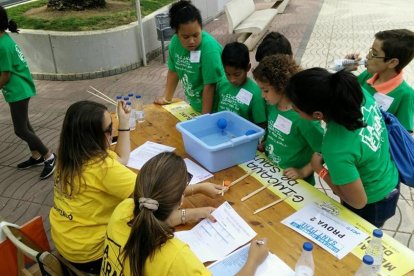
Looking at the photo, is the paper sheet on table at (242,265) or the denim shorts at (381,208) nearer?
the paper sheet on table at (242,265)

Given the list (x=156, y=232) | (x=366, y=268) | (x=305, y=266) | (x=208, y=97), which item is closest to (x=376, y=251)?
(x=366, y=268)

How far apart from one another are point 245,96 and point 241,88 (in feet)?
0.25

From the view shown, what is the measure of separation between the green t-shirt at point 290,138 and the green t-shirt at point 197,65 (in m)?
0.61

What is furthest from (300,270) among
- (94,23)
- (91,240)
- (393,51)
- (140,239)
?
(94,23)

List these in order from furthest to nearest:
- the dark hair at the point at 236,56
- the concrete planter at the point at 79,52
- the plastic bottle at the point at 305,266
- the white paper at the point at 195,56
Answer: the concrete planter at the point at 79,52, the white paper at the point at 195,56, the dark hair at the point at 236,56, the plastic bottle at the point at 305,266

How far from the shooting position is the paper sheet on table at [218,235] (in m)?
1.67

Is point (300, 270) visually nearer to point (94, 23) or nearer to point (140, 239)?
point (140, 239)

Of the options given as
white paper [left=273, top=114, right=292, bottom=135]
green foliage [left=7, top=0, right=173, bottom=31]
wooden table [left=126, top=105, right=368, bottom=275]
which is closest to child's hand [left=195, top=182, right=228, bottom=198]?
wooden table [left=126, top=105, right=368, bottom=275]

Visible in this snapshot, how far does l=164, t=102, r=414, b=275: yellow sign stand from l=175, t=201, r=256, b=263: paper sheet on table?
31 centimetres

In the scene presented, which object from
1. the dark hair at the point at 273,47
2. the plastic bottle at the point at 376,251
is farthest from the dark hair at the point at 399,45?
the plastic bottle at the point at 376,251

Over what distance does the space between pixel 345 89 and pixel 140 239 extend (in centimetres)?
98

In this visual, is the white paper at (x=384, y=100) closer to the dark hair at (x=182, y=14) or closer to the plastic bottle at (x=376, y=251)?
the plastic bottle at (x=376, y=251)

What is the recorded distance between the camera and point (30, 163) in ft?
12.6

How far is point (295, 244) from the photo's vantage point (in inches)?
66.3
